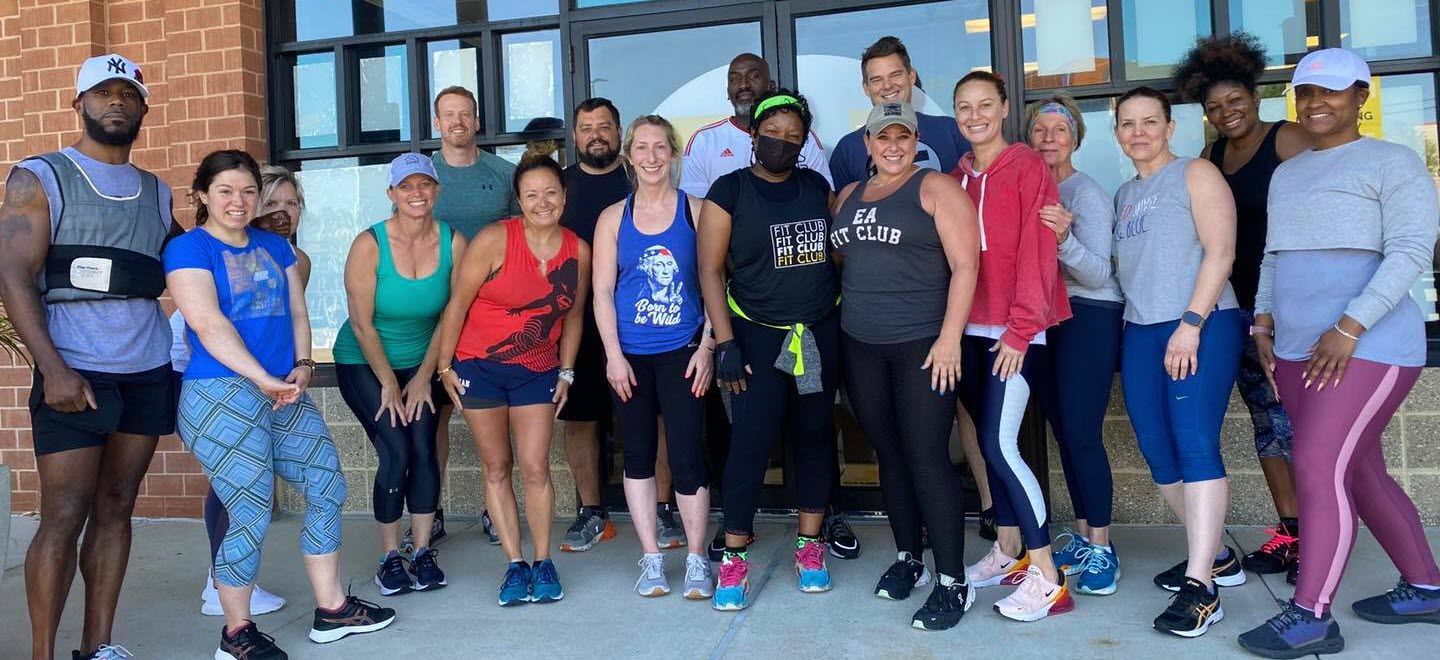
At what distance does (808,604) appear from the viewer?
3.92 meters

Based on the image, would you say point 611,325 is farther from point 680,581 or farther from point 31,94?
point 31,94

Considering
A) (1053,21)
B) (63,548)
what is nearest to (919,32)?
(1053,21)

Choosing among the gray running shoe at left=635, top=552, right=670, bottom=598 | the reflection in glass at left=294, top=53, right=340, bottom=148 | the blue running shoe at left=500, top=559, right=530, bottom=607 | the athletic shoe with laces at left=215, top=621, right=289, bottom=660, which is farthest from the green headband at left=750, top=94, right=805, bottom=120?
the reflection in glass at left=294, top=53, right=340, bottom=148

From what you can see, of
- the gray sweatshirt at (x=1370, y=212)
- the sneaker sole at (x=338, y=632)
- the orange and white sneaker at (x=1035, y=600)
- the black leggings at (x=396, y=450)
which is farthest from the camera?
the black leggings at (x=396, y=450)

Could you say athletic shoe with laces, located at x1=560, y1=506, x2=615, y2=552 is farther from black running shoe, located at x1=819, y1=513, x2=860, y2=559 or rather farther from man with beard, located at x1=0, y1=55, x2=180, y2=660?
man with beard, located at x1=0, y1=55, x2=180, y2=660

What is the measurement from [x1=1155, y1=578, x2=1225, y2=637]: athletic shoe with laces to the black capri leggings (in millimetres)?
658

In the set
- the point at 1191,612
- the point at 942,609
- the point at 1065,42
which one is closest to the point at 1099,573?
the point at 1191,612

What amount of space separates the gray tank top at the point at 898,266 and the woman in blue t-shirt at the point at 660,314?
0.67 metres

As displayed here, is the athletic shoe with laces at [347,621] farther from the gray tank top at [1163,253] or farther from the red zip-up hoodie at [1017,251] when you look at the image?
the gray tank top at [1163,253]

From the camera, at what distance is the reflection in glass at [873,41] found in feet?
16.8

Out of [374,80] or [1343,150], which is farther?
[374,80]

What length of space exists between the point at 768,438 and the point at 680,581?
0.74m

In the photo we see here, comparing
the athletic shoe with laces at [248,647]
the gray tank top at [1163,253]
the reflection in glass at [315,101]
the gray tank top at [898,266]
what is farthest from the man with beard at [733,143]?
the athletic shoe with laces at [248,647]

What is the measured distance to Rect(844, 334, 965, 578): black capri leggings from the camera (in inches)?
142
